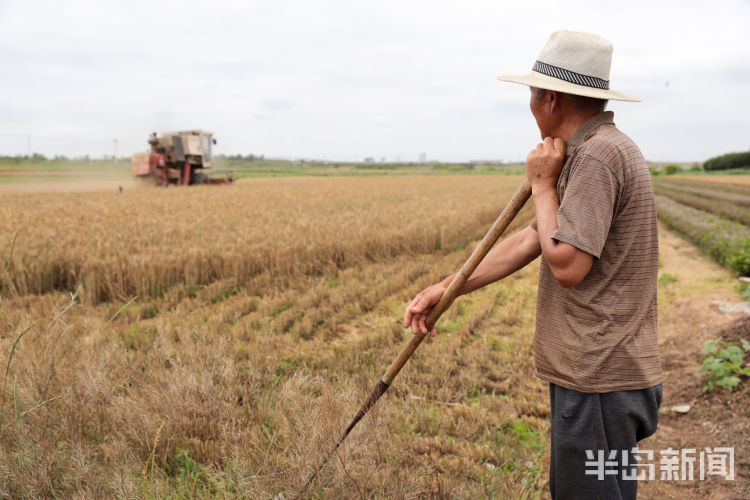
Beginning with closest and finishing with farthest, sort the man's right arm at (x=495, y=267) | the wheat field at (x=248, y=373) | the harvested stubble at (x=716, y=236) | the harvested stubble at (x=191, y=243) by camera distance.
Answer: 1. the man's right arm at (x=495, y=267)
2. the wheat field at (x=248, y=373)
3. the harvested stubble at (x=191, y=243)
4. the harvested stubble at (x=716, y=236)

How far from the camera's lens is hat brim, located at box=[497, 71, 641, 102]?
5.98 feet

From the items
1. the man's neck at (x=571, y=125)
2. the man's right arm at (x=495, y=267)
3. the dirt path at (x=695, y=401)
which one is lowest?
the dirt path at (x=695, y=401)

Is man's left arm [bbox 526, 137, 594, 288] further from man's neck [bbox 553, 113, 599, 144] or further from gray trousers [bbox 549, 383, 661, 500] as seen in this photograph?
gray trousers [bbox 549, 383, 661, 500]

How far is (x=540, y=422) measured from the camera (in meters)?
3.89

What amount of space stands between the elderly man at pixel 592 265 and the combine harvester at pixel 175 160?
88.3 feet

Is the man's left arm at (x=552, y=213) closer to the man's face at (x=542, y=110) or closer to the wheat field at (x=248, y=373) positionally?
the man's face at (x=542, y=110)

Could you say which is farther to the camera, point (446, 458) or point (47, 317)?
point (47, 317)

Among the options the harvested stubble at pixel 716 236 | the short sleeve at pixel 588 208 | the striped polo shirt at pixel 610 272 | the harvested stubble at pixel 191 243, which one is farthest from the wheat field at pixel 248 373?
the harvested stubble at pixel 716 236

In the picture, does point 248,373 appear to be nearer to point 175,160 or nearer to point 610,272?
point 610,272

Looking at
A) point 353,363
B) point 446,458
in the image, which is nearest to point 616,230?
point 446,458

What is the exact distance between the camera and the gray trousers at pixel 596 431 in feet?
6.41

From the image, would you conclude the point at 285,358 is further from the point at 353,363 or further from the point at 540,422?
the point at 540,422

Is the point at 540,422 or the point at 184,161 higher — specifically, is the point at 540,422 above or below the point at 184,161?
below

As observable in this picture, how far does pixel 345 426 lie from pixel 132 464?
1.17 metres
